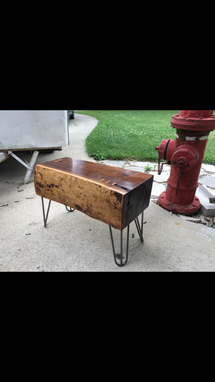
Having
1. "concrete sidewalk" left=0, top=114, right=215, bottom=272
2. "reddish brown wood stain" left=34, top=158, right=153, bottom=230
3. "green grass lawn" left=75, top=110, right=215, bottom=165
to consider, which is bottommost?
"concrete sidewalk" left=0, top=114, right=215, bottom=272

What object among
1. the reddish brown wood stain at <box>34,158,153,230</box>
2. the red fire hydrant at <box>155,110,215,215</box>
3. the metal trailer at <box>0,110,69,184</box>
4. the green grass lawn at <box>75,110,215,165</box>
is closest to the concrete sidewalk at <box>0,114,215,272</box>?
the red fire hydrant at <box>155,110,215,215</box>

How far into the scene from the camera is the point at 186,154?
2.78m

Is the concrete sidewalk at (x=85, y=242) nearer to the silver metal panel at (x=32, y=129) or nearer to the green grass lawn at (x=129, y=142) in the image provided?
the silver metal panel at (x=32, y=129)

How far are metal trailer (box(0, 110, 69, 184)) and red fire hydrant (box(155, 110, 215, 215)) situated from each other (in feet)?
6.57

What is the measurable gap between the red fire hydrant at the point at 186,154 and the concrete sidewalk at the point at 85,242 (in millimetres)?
247

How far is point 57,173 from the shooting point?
2.40 meters

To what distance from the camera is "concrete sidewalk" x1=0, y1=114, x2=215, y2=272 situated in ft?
7.61

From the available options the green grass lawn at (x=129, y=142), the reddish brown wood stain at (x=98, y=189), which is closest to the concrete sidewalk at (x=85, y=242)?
the reddish brown wood stain at (x=98, y=189)

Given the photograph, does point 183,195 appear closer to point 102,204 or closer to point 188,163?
point 188,163

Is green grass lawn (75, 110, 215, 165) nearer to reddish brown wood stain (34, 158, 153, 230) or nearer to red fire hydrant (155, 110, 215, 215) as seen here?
red fire hydrant (155, 110, 215, 215)

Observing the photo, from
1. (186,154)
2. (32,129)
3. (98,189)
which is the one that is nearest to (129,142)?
(32,129)

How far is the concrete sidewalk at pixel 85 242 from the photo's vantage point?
2.32 metres
